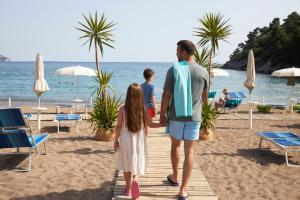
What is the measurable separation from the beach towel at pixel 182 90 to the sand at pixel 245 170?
66.8 inches

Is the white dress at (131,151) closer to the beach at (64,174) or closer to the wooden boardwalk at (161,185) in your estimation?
the wooden boardwalk at (161,185)

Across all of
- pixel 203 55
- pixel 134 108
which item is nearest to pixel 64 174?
pixel 134 108

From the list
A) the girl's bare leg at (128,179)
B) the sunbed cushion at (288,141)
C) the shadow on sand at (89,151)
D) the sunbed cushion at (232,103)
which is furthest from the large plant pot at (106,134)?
the sunbed cushion at (232,103)

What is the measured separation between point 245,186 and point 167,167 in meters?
1.24

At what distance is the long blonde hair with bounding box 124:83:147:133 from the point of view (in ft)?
13.4

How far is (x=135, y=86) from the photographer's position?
407cm

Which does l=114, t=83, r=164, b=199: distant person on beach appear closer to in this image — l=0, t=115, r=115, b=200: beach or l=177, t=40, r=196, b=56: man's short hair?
l=177, t=40, r=196, b=56: man's short hair

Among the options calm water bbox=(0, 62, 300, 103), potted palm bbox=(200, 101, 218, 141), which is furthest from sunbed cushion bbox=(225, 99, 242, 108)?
potted palm bbox=(200, 101, 218, 141)

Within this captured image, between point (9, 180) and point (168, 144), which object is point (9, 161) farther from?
point (168, 144)

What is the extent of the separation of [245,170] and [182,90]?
310 centimetres

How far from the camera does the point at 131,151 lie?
421 cm

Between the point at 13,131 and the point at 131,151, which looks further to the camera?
the point at 13,131

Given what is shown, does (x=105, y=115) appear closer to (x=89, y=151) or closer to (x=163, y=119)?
(x=89, y=151)

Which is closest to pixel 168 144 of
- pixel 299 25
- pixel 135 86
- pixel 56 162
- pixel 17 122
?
pixel 56 162
